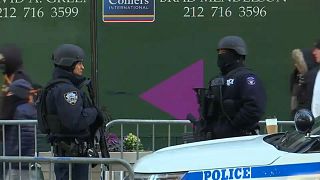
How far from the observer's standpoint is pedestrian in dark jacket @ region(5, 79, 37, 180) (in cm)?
589

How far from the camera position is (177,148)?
4.59 metres

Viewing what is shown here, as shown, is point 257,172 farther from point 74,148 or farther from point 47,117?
point 47,117

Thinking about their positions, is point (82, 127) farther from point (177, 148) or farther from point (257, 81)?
point (257, 81)

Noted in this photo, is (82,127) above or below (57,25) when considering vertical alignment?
below

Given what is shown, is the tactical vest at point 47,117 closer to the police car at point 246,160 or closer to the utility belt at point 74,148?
the utility belt at point 74,148

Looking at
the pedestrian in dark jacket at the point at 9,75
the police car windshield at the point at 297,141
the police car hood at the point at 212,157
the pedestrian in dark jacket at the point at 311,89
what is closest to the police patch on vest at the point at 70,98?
the pedestrian in dark jacket at the point at 9,75

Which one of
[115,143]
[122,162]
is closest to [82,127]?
[122,162]

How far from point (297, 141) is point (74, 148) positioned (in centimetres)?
216

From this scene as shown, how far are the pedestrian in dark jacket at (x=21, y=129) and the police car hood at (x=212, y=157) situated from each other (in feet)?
6.40

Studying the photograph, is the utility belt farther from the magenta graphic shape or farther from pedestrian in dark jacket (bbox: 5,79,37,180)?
the magenta graphic shape

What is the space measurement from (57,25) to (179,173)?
590 centimetres

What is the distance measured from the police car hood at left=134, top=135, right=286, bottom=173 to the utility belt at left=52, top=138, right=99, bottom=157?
4.10 ft

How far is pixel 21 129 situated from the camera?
604 centimetres

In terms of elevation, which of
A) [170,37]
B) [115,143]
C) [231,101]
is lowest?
[115,143]
